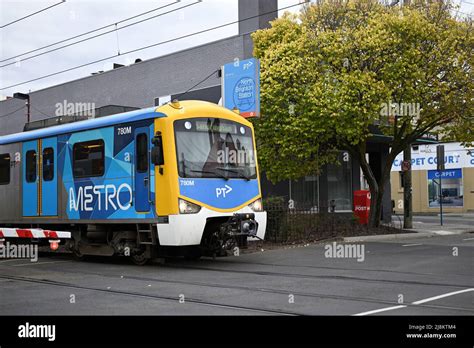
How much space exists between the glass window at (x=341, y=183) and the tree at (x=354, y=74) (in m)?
6.96

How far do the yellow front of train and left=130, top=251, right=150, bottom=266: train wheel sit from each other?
1.33 metres

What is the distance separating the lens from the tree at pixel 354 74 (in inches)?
832

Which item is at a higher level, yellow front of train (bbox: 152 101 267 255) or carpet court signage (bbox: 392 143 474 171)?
carpet court signage (bbox: 392 143 474 171)

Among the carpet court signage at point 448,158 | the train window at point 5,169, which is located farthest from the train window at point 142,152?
the carpet court signage at point 448,158

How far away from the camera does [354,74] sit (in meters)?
21.2

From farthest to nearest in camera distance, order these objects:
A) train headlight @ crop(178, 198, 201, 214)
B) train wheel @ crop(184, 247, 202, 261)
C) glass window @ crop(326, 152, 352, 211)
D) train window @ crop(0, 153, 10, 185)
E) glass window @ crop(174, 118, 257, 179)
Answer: glass window @ crop(326, 152, 352, 211)
train window @ crop(0, 153, 10, 185)
train wheel @ crop(184, 247, 202, 261)
glass window @ crop(174, 118, 257, 179)
train headlight @ crop(178, 198, 201, 214)

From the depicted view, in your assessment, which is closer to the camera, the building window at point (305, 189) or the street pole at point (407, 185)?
the street pole at point (407, 185)

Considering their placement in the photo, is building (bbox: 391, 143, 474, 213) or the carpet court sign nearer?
the carpet court sign

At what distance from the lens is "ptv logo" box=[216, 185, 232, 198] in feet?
45.6

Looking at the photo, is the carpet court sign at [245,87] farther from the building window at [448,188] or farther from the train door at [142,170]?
the building window at [448,188]

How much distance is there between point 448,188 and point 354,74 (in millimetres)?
30017

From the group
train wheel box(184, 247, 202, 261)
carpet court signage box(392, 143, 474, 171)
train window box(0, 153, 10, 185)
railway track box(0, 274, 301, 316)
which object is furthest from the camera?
carpet court signage box(392, 143, 474, 171)

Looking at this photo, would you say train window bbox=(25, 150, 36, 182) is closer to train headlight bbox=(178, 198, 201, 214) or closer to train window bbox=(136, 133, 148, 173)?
train window bbox=(136, 133, 148, 173)

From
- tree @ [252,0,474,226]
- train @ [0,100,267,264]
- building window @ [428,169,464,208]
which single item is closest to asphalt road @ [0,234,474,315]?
train @ [0,100,267,264]
